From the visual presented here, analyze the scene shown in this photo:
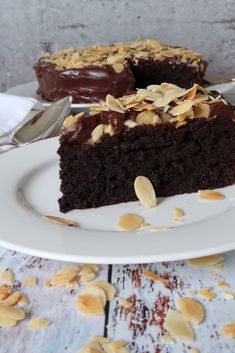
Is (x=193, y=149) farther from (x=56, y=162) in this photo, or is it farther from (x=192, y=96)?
(x=56, y=162)

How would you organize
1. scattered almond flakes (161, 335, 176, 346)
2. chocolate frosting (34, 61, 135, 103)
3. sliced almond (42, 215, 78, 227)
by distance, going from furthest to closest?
chocolate frosting (34, 61, 135, 103)
sliced almond (42, 215, 78, 227)
scattered almond flakes (161, 335, 176, 346)

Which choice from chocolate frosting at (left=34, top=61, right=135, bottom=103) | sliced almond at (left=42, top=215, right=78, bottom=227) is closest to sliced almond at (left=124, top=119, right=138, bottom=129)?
sliced almond at (left=42, top=215, right=78, bottom=227)

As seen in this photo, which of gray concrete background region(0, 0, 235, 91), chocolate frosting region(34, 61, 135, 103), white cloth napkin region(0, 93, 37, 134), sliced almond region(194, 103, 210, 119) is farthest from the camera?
gray concrete background region(0, 0, 235, 91)

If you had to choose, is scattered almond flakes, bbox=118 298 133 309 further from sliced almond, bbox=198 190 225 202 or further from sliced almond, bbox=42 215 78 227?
sliced almond, bbox=198 190 225 202

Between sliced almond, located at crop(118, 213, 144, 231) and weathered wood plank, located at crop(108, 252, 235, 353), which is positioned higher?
weathered wood plank, located at crop(108, 252, 235, 353)

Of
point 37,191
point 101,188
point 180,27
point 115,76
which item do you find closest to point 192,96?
point 101,188

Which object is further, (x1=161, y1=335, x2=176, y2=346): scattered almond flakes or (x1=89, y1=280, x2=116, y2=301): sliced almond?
(x1=89, y1=280, x2=116, y2=301): sliced almond
